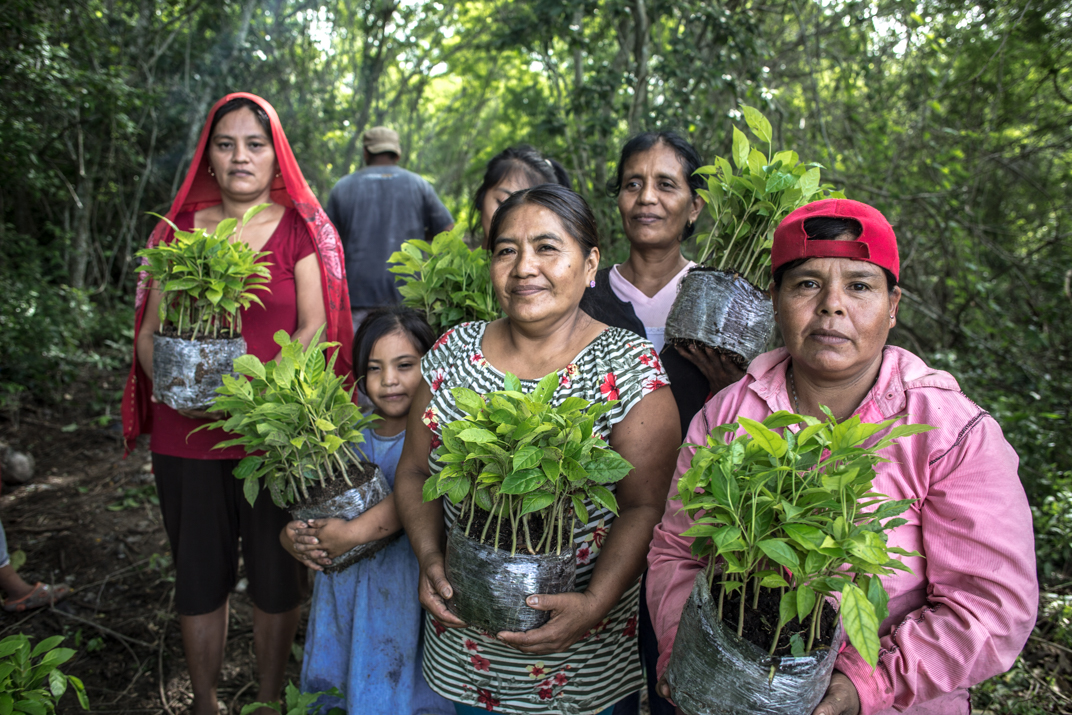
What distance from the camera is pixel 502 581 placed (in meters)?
1.61

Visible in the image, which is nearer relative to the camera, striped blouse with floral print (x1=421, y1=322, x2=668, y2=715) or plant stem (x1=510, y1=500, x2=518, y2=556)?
plant stem (x1=510, y1=500, x2=518, y2=556)

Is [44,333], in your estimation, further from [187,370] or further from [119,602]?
[187,370]

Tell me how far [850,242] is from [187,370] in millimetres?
2219

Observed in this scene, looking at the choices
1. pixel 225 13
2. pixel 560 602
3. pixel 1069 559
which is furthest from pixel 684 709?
pixel 225 13

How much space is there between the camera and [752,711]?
4.40ft

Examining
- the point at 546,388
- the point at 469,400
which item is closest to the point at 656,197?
the point at 546,388

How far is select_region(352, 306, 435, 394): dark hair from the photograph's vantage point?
2.62 meters

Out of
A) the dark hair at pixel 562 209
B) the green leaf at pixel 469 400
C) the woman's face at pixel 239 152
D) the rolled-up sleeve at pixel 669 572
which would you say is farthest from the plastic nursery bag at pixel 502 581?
the woman's face at pixel 239 152

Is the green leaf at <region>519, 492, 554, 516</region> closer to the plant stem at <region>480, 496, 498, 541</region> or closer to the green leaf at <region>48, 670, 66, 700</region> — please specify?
the plant stem at <region>480, 496, 498, 541</region>

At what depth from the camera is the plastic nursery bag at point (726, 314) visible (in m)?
2.05

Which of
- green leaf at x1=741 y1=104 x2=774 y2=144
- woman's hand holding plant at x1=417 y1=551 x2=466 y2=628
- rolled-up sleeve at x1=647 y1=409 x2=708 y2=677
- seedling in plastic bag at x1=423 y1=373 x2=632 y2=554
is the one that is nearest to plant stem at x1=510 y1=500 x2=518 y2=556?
seedling in plastic bag at x1=423 y1=373 x2=632 y2=554

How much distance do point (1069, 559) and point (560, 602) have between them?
141 inches

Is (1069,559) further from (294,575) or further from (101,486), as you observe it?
(101,486)

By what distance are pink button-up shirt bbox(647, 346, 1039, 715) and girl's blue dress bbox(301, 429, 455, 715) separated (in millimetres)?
1064
